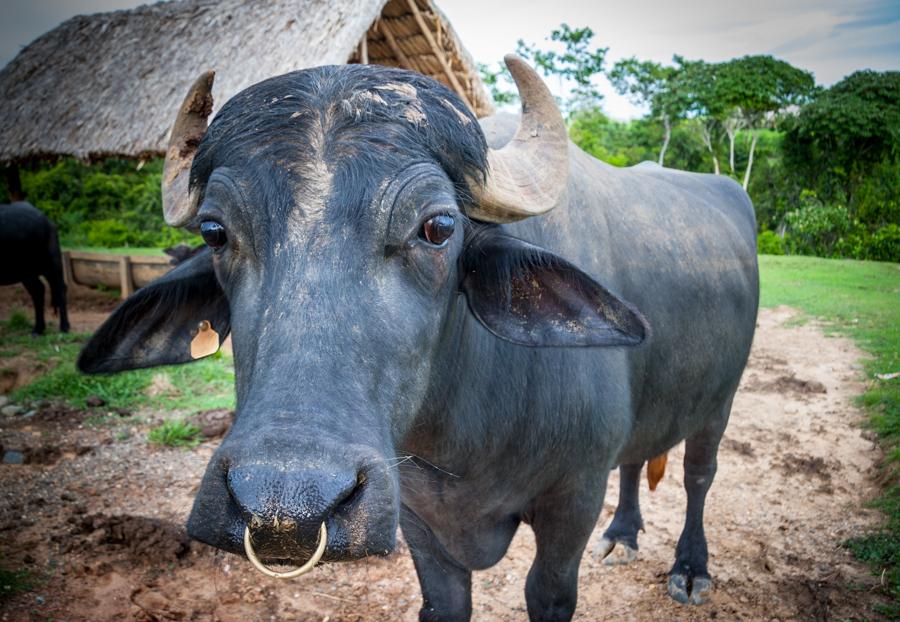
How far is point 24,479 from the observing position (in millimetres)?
4289

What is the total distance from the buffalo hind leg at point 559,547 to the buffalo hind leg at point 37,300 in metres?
8.90

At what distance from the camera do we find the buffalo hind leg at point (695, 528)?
329 centimetres

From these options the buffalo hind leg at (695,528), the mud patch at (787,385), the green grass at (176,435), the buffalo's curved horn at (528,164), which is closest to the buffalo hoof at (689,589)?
the buffalo hind leg at (695,528)

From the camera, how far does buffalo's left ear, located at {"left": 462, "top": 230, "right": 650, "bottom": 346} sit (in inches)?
69.8

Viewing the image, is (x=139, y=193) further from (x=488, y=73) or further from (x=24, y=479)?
(x=24, y=479)

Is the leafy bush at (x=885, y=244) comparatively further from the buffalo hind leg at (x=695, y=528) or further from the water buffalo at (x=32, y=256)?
the water buffalo at (x=32, y=256)

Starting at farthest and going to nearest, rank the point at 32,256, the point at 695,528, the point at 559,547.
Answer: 1. the point at 32,256
2. the point at 695,528
3. the point at 559,547

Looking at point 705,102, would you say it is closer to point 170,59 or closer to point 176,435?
point 170,59

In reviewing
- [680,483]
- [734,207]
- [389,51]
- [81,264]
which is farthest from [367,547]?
[81,264]

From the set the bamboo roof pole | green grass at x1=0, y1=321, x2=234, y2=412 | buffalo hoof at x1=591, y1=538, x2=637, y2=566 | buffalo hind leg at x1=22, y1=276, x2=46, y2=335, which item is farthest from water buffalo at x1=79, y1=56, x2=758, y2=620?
buffalo hind leg at x1=22, y1=276, x2=46, y2=335

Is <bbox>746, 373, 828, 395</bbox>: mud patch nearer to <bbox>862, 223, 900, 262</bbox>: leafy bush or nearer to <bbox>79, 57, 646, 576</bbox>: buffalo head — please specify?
<bbox>862, 223, 900, 262</bbox>: leafy bush

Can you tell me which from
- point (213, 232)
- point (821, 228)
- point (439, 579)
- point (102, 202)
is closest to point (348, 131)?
point (213, 232)

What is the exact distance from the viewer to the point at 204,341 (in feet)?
6.79

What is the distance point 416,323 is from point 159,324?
1155 mm
